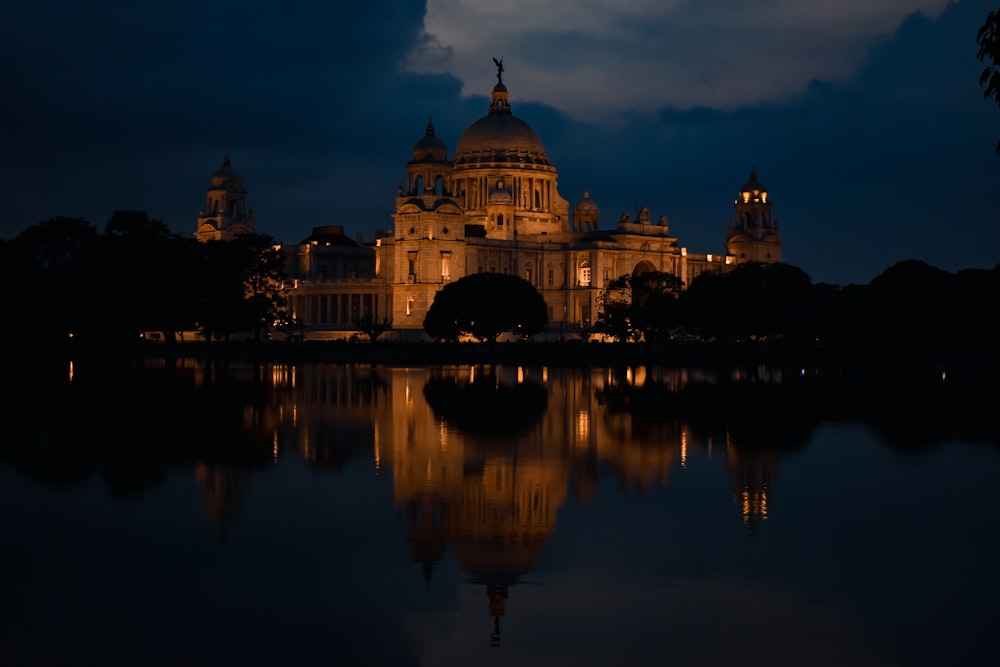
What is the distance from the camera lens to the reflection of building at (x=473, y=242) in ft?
493

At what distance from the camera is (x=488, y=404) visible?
5066 cm

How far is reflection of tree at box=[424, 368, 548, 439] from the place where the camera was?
40750 mm

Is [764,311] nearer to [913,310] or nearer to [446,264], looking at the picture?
[913,310]

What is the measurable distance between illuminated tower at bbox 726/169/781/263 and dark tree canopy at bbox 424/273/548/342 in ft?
228

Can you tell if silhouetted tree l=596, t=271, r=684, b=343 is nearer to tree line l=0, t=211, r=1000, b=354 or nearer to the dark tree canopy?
tree line l=0, t=211, r=1000, b=354

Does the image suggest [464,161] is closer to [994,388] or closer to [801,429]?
[994,388]

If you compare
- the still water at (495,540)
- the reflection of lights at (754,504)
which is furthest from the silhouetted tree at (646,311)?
the reflection of lights at (754,504)

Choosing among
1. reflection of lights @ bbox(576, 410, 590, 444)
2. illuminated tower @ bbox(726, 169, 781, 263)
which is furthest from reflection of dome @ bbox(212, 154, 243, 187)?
reflection of lights @ bbox(576, 410, 590, 444)

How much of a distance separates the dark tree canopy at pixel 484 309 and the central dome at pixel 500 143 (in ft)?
156

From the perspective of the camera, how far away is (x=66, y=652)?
52.8 feet

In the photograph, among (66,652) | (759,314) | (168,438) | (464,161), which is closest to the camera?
(66,652)

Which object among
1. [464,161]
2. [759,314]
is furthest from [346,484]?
[464,161]

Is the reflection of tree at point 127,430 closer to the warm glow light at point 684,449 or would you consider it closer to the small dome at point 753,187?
the warm glow light at point 684,449

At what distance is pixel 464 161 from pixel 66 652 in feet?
509
